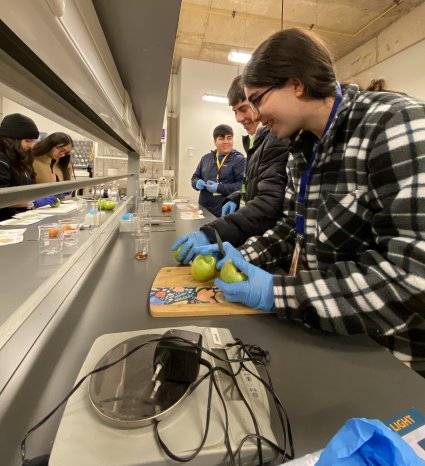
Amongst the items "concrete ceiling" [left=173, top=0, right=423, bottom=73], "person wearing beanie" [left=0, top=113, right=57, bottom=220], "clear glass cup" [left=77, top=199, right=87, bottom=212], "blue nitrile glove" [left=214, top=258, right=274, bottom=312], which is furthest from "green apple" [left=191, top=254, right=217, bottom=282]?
"concrete ceiling" [left=173, top=0, right=423, bottom=73]

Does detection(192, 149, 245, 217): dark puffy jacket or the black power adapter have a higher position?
detection(192, 149, 245, 217): dark puffy jacket

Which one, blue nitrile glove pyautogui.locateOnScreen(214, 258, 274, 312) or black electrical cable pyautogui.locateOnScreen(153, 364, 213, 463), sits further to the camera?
blue nitrile glove pyautogui.locateOnScreen(214, 258, 274, 312)

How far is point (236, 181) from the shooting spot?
11.1ft

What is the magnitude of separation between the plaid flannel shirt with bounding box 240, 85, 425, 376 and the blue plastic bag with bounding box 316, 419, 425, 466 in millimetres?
351

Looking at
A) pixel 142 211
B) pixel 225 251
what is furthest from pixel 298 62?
pixel 142 211

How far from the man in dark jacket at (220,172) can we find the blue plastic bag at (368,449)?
118 inches

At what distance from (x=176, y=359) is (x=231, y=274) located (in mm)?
358

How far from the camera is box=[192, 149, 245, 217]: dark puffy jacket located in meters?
3.23

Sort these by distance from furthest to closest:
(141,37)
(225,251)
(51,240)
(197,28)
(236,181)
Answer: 1. (197,28)
2. (236,181)
3. (51,240)
4. (225,251)
5. (141,37)

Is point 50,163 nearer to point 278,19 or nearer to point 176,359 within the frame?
point 176,359

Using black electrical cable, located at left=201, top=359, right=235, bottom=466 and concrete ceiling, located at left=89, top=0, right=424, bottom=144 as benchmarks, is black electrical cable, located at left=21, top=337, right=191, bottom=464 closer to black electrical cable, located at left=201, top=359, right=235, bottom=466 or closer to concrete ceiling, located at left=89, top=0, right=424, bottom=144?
black electrical cable, located at left=201, top=359, right=235, bottom=466

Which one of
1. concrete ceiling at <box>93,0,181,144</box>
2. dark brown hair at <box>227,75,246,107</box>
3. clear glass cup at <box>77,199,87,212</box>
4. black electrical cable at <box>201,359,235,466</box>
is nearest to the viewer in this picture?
black electrical cable at <box>201,359,235,466</box>

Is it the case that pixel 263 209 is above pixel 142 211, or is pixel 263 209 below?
above

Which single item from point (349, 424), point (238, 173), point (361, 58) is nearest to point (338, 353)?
point (349, 424)
